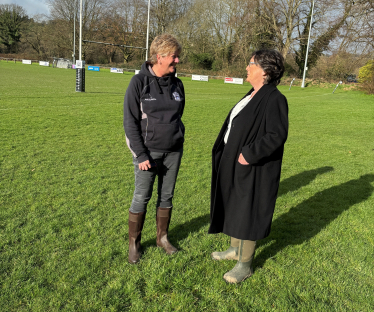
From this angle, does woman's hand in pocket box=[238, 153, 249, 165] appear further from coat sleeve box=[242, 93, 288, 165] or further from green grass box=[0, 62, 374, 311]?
green grass box=[0, 62, 374, 311]

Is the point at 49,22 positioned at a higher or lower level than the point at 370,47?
higher

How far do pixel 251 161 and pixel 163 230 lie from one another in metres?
1.23

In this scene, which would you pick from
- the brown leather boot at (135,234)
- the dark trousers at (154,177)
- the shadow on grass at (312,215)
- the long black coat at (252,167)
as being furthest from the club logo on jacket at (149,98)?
the shadow on grass at (312,215)

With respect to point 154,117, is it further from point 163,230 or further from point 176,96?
point 163,230

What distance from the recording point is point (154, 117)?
256 cm

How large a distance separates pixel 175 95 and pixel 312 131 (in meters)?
8.29

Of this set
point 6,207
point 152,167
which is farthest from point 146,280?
point 6,207

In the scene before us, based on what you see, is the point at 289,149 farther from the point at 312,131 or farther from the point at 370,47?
the point at 370,47

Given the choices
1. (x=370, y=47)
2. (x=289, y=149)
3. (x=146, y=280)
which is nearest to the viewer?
(x=146, y=280)

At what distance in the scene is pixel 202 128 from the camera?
9234 mm

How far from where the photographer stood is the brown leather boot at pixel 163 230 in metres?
2.98

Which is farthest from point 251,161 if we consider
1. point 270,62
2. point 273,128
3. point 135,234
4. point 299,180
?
point 299,180

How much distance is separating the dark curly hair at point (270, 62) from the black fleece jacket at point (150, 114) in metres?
0.74

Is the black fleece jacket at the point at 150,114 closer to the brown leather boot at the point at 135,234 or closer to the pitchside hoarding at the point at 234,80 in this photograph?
the brown leather boot at the point at 135,234
